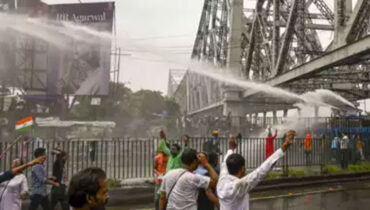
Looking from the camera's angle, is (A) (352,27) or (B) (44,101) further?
(B) (44,101)

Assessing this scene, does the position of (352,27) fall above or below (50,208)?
above

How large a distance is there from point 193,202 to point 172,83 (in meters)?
144

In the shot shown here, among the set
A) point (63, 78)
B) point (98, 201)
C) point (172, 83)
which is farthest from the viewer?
point (172, 83)

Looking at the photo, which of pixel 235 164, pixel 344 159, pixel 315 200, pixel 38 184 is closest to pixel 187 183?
pixel 235 164

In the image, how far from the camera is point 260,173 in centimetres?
324

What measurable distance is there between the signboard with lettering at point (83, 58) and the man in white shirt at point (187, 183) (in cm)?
2789

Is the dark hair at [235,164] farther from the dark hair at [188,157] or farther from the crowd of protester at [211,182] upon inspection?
the dark hair at [188,157]

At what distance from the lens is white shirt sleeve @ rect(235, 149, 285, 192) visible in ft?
10.6

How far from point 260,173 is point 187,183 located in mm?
998

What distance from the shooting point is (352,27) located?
11.0 metres

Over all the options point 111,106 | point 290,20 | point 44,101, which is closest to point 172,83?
point 111,106

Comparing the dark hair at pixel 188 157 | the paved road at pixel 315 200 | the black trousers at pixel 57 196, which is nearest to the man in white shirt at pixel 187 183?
the dark hair at pixel 188 157

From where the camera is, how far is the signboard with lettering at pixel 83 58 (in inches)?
1241

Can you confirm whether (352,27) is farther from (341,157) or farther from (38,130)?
(38,130)
